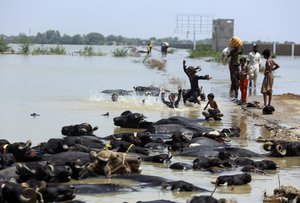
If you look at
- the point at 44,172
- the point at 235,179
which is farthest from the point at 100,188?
the point at 235,179

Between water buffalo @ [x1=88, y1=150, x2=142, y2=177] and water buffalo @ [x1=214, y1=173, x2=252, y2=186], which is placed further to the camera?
water buffalo @ [x1=88, y1=150, x2=142, y2=177]

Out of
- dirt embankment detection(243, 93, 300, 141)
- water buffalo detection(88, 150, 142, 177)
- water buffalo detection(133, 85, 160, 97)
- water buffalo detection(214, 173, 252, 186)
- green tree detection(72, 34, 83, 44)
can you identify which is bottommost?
green tree detection(72, 34, 83, 44)

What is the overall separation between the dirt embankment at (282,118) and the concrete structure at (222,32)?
52.7m

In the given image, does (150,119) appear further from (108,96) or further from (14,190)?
(14,190)

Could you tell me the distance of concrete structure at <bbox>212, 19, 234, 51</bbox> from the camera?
246 feet

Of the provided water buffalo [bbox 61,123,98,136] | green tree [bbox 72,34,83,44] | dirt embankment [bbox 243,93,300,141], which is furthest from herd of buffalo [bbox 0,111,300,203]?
green tree [bbox 72,34,83,44]

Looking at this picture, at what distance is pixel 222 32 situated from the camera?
76438 millimetres

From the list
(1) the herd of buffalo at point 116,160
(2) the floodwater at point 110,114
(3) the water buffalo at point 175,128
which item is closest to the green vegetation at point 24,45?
(2) the floodwater at point 110,114

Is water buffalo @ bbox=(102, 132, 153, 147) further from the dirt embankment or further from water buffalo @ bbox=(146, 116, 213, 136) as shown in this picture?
the dirt embankment

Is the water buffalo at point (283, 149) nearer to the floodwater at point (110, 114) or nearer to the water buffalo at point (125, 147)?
the floodwater at point (110, 114)

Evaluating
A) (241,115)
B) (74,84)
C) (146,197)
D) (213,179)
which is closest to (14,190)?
(146,197)

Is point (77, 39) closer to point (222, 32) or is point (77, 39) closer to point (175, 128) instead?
point (222, 32)

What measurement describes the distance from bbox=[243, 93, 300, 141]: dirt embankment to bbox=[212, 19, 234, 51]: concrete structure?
52.7 meters

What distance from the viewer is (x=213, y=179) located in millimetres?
9945
